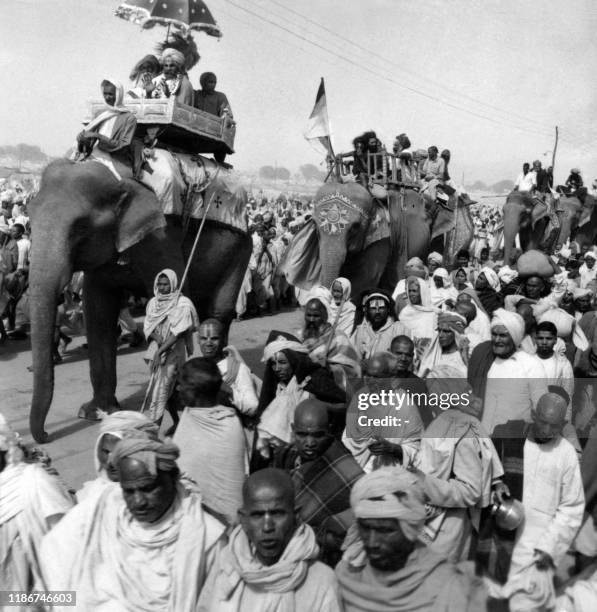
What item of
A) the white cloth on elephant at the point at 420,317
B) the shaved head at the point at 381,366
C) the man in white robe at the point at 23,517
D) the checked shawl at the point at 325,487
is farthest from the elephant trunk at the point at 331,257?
the man in white robe at the point at 23,517

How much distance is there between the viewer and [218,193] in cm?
864

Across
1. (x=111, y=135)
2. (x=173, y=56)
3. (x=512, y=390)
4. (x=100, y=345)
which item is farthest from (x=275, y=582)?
(x=173, y=56)

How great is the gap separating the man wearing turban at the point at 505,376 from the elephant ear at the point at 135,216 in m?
3.06

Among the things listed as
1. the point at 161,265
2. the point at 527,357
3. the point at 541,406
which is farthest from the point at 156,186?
the point at 541,406

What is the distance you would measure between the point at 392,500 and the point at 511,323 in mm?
3142

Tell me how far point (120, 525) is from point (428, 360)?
10.7 feet

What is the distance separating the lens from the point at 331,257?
30.1ft

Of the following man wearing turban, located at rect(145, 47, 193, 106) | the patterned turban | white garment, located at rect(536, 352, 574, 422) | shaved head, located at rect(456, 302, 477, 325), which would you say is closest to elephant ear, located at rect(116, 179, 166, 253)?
man wearing turban, located at rect(145, 47, 193, 106)

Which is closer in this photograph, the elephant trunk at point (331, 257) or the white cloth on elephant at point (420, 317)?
the white cloth on elephant at point (420, 317)

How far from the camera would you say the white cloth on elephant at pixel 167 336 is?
6637mm

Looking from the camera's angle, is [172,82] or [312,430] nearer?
[312,430]

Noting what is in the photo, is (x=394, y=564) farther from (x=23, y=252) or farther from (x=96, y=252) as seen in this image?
(x=23, y=252)

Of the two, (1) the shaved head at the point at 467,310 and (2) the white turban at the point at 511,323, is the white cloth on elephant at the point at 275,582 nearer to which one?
(2) the white turban at the point at 511,323

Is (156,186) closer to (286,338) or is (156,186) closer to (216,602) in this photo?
(286,338)
